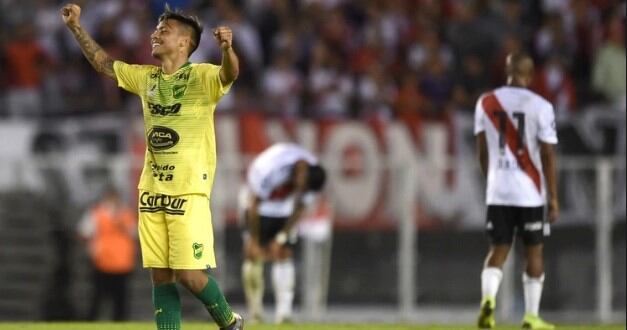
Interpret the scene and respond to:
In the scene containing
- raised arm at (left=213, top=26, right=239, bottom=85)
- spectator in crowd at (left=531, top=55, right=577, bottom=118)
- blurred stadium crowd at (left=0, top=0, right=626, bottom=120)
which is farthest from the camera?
spectator in crowd at (left=531, top=55, right=577, bottom=118)

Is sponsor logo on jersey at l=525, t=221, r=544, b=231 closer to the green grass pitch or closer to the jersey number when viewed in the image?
the jersey number

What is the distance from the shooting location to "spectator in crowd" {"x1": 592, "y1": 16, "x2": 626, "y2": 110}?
2266 centimetres

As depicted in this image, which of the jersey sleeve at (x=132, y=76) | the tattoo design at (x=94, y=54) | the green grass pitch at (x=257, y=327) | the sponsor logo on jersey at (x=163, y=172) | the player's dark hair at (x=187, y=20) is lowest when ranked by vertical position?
the green grass pitch at (x=257, y=327)

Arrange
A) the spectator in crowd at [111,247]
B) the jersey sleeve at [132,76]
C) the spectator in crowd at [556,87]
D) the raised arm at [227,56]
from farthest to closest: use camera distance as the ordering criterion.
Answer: the spectator in crowd at [556,87] < the spectator in crowd at [111,247] < the jersey sleeve at [132,76] < the raised arm at [227,56]

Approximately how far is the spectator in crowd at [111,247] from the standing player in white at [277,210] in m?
3.94

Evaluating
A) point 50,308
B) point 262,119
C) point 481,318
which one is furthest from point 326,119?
point 481,318

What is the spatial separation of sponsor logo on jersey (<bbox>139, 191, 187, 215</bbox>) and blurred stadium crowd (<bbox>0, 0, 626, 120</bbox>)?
1170 cm

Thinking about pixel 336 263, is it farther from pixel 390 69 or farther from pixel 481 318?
pixel 481 318

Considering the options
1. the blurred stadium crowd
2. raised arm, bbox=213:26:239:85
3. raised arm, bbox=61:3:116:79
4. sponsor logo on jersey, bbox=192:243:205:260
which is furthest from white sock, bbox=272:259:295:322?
raised arm, bbox=213:26:239:85

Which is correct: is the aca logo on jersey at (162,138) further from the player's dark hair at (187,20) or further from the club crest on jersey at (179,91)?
the player's dark hair at (187,20)

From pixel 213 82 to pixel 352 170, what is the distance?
1188cm

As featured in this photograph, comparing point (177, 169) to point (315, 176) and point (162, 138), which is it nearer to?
point (162, 138)

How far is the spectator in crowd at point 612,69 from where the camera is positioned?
22.7 m

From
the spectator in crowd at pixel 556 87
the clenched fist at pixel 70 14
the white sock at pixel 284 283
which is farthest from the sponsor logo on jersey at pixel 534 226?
the spectator in crowd at pixel 556 87
